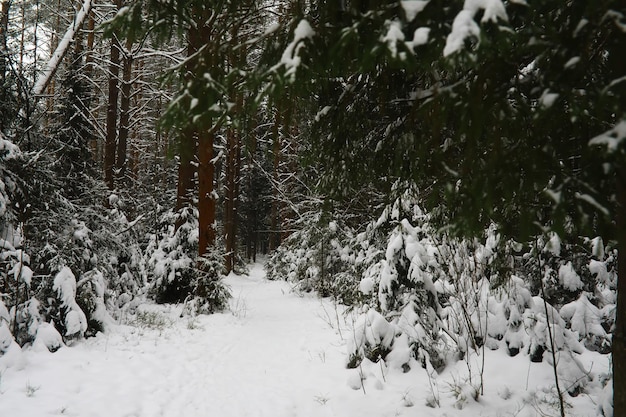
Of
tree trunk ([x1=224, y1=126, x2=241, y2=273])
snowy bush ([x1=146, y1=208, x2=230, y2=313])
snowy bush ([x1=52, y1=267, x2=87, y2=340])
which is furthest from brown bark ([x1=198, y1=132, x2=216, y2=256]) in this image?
tree trunk ([x1=224, y1=126, x2=241, y2=273])

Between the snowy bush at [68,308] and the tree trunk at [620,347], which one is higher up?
the tree trunk at [620,347]

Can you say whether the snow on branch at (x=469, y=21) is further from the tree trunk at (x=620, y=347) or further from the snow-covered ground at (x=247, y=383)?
the snow-covered ground at (x=247, y=383)

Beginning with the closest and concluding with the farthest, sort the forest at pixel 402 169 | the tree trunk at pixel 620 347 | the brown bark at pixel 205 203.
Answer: the forest at pixel 402 169, the tree trunk at pixel 620 347, the brown bark at pixel 205 203

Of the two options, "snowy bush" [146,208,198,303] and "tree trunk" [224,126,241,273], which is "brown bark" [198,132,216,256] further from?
"tree trunk" [224,126,241,273]

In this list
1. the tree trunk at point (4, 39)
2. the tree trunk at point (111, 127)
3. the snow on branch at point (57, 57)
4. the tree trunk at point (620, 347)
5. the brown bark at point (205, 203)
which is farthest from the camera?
the tree trunk at point (111, 127)

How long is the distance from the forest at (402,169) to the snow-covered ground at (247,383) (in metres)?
0.15

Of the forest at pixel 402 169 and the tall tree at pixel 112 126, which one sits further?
the tall tree at pixel 112 126

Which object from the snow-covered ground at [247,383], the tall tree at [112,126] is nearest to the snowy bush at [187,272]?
the tall tree at [112,126]

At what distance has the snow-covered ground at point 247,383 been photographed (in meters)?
4.24

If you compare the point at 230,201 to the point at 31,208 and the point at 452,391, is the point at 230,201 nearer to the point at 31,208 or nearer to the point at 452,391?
the point at 31,208

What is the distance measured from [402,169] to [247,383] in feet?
12.2

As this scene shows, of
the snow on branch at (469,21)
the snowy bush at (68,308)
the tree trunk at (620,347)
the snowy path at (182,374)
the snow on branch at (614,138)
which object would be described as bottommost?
the snowy path at (182,374)

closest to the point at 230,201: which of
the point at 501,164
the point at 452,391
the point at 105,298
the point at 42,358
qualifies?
the point at 105,298

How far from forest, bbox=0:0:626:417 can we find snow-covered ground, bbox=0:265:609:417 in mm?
149
